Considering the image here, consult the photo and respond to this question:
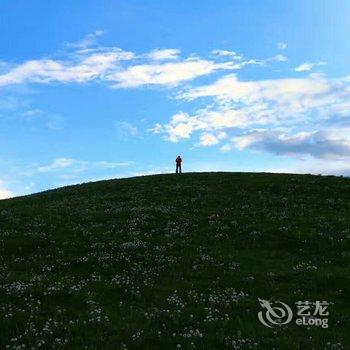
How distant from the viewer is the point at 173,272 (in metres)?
20.7

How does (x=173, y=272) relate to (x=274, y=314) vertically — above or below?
above

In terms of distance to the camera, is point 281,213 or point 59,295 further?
point 281,213

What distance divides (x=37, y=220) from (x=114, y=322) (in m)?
19.5

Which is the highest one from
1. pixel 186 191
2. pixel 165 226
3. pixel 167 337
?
pixel 186 191

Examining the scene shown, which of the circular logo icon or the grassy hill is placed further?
the circular logo icon

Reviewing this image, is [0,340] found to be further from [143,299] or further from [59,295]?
[143,299]

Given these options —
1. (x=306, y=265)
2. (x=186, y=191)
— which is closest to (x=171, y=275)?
(x=306, y=265)

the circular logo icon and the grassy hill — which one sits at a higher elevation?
the grassy hill

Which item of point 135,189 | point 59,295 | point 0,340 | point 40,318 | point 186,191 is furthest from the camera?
point 135,189

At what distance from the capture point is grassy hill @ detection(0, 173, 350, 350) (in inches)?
551

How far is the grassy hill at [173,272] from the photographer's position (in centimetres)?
1400

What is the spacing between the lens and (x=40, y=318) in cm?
1480

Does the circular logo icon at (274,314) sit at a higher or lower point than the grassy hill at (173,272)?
lower

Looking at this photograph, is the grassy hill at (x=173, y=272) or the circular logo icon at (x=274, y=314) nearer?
the grassy hill at (x=173, y=272)
